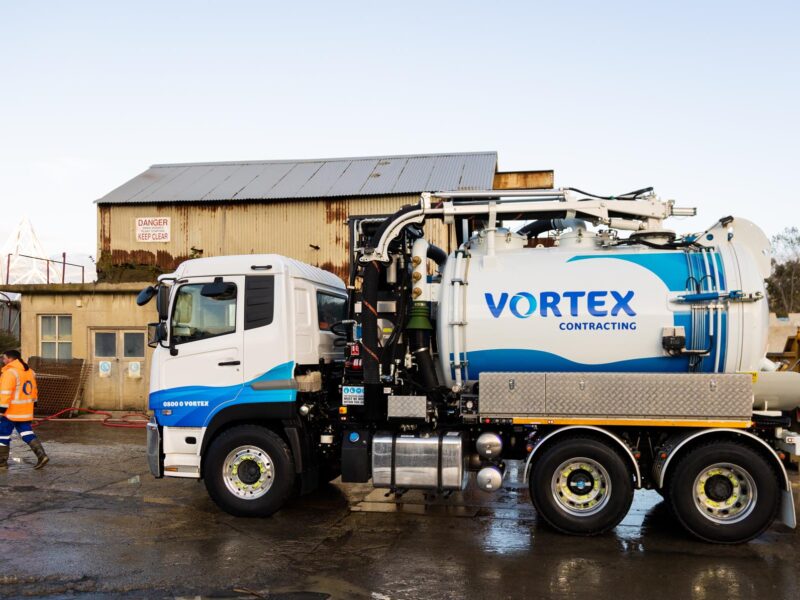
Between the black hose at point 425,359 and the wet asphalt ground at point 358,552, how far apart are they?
4.96 feet

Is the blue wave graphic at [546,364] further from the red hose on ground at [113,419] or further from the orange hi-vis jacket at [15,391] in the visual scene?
the red hose on ground at [113,419]

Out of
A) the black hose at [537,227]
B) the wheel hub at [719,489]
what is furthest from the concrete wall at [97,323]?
the wheel hub at [719,489]

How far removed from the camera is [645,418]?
7316 millimetres

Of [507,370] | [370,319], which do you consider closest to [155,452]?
[370,319]

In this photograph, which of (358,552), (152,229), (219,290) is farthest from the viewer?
(152,229)

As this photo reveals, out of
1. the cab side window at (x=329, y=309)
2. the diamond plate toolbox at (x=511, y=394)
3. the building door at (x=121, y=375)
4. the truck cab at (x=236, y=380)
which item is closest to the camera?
the diamond plate toolbox at (x=511, y=394)

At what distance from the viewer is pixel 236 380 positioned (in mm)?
8406

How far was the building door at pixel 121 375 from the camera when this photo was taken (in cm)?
1855

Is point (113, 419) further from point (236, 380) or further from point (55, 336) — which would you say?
point (236, 380)

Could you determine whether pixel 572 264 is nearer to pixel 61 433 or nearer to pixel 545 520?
pixel 545 520

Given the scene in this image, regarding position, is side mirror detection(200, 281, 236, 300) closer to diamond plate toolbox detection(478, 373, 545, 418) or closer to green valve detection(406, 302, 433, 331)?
→ green valve detection(406, 302, 433, 331)

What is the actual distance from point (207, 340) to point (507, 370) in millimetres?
3427

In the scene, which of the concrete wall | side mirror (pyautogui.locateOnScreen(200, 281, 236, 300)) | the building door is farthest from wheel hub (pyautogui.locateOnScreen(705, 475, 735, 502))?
the building door

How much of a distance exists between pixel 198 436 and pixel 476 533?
3.33m
